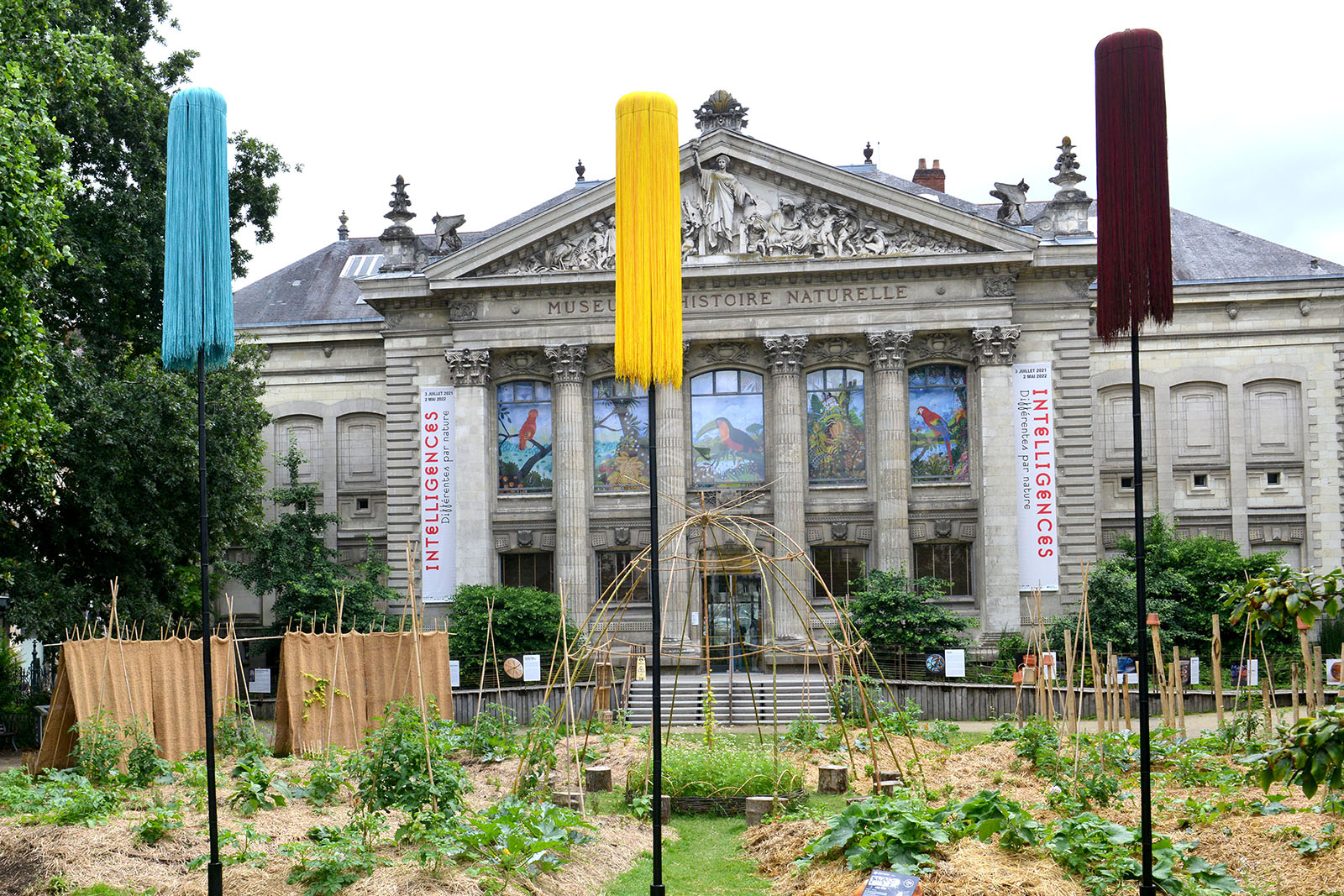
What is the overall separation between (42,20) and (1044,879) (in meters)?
20.8

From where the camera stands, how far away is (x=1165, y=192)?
11.1 m

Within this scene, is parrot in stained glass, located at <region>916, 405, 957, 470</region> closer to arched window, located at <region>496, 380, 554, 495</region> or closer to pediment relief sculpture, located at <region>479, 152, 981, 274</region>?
pediment relief sculpture, located at <region>479, 152, 981, 274</region>

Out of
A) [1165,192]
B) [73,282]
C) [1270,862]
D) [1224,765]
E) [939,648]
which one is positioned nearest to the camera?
[1165,192]

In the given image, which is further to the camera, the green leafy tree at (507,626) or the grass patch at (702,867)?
the green leafy tree at (507,626)

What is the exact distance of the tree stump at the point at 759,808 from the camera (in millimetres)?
16812

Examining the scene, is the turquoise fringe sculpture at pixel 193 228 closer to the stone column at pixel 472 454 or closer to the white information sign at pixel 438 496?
the stone column at pixel 472 454

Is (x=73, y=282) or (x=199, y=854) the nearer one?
(x=199, y=854)

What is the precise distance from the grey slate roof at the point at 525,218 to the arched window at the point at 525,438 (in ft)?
17.4

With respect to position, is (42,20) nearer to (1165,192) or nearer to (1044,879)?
(1165,192)

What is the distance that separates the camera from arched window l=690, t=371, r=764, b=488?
39344mm

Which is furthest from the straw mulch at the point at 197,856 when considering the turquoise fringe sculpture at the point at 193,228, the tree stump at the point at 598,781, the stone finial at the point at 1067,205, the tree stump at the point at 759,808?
the stone finial at the point at 1067,205

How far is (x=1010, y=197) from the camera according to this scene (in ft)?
128

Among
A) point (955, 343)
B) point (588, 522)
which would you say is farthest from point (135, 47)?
point (955, 343)

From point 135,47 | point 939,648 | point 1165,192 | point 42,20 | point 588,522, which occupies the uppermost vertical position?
point 135,47
